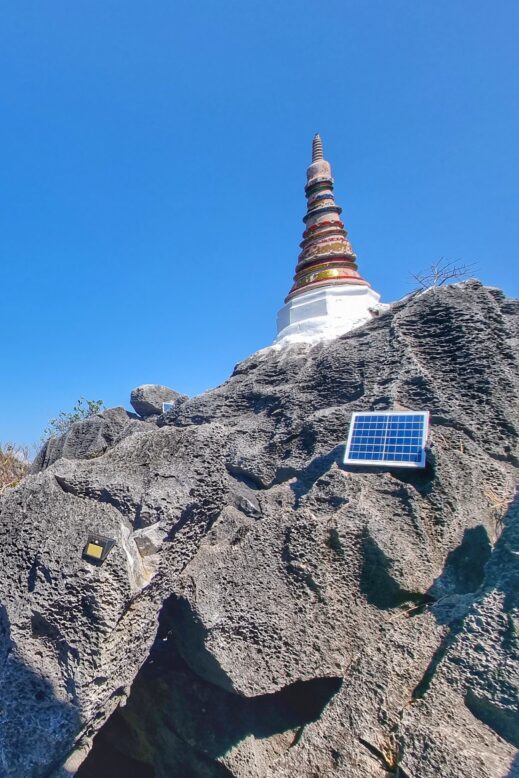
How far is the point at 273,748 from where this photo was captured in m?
2.64

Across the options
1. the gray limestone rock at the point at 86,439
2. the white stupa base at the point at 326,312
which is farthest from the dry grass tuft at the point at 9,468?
the white stupa base at the point at 326,312

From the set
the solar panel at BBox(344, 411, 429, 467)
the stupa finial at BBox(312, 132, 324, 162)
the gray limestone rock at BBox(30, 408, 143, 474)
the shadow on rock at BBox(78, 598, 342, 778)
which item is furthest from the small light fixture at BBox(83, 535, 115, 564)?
the stupa finial at BBox(312, 132, 324, 162)

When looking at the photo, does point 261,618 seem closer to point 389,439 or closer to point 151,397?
point 389,439

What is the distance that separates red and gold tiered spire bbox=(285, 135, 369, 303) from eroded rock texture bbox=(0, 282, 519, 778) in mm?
5340

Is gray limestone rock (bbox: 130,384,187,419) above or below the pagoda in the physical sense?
below

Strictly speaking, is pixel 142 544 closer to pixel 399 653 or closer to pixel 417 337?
pixel 399 653

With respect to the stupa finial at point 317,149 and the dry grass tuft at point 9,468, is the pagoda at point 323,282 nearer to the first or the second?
the stupa finial at point 317,149

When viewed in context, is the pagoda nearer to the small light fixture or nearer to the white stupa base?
the white stupa base

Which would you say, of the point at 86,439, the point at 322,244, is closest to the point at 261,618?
the point at 86,439

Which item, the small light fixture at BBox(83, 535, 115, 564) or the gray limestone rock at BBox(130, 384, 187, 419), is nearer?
the small light fixture at BBox(83, 535, 115, 564)

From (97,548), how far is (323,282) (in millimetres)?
7249

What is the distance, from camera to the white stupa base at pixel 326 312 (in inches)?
294

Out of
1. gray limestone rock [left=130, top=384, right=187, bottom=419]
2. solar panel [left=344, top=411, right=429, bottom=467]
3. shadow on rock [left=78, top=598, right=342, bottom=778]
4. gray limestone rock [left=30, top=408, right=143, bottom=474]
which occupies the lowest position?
shadow on rock [left=78, top=598, right=342, bottom=778]

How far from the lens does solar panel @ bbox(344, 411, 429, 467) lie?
12.2 ft
